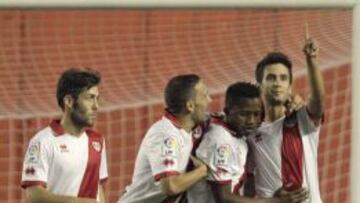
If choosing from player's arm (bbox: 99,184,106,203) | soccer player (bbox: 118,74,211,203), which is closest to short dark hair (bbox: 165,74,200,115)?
soccer player (bbox: 118,74,211,203)

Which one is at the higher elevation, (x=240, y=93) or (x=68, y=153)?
(x=240, y=93)

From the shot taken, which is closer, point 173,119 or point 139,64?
point 173,119

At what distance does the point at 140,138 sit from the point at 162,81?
0.41 feet

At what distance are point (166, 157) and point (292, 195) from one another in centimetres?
25

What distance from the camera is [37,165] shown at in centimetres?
235

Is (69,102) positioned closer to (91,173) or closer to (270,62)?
(91,173)

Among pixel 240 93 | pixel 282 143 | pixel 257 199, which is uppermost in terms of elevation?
pixel 240 93

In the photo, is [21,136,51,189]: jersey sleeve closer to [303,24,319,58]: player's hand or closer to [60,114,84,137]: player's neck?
[60,114,84,137]: player's neck

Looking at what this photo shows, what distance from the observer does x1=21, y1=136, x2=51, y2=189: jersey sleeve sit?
2350mm

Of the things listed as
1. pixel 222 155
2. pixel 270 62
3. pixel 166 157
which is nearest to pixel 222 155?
pixel 222 155

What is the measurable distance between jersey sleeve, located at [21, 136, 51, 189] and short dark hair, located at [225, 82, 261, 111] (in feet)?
1.16

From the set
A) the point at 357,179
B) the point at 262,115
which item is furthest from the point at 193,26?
the point at 357,179

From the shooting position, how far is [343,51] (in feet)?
8.38

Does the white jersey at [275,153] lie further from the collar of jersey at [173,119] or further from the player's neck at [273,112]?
the collar of jersey at [173,119]
